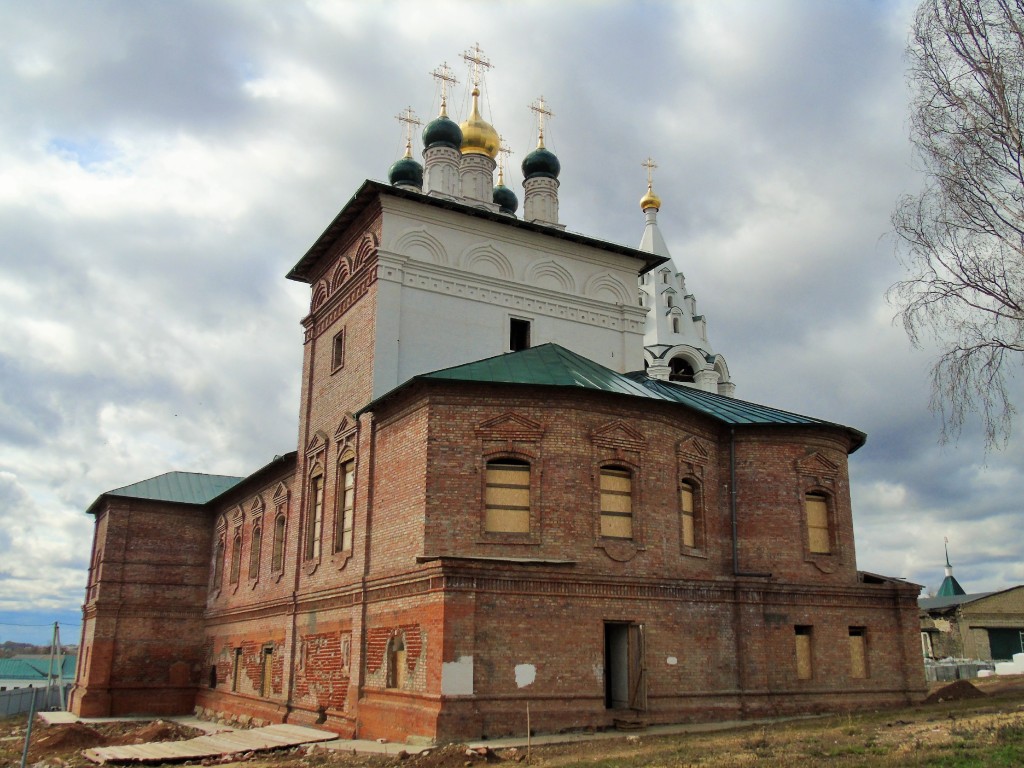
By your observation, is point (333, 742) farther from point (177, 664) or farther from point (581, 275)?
point (177, 664)

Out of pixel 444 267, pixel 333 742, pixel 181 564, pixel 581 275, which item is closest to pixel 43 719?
pixel 181 564

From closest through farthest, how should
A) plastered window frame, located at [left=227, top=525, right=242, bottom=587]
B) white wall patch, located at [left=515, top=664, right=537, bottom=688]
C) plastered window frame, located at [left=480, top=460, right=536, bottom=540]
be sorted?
white wall patch, located at [left=515, top=664, right=537, bottom=688]
plastered window frame, located at [left=480, top=460, right=536, bottom=540]
plastered window frame, located at [left=227, top=525, right=242, bottom=587]

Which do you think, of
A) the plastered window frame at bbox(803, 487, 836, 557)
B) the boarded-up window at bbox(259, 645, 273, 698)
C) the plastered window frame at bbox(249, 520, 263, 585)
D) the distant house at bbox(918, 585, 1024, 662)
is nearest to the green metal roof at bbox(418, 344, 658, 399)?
the plastered window frame at bbox(803, 487, 836, 557)

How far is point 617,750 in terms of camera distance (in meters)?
13.0

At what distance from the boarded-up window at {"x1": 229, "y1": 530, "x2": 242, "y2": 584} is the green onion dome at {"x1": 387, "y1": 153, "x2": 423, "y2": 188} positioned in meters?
11.2

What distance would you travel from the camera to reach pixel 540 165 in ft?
84.3

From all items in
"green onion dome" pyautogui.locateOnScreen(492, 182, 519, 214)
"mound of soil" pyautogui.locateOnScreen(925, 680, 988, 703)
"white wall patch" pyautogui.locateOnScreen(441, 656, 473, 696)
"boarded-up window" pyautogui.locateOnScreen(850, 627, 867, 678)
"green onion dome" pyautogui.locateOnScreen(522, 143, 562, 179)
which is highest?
"green onion dome" pyautogui.locateOnScreen(492, 182, 519, 214)

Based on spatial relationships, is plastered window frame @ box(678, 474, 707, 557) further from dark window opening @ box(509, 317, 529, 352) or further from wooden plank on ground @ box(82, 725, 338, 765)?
wooden plank on ground @ box(82, 725, 338, 765)

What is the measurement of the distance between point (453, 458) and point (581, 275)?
797 centimetres

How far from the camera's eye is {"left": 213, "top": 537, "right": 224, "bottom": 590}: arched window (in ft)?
94.4

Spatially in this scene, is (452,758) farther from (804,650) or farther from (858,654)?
(858,654)

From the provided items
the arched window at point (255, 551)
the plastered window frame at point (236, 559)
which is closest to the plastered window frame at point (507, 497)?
the arched window at point (255, 551)

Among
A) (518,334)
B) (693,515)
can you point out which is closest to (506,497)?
(693,515)

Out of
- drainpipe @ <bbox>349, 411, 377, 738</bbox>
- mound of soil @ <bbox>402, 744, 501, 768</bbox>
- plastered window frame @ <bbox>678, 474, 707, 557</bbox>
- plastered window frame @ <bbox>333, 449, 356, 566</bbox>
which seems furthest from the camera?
plastered window frame @ <bbox>333, 449, 356, 566</bbox>
